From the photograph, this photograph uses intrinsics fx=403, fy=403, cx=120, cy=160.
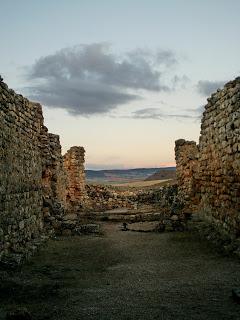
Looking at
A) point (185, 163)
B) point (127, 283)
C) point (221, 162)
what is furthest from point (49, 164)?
point (127, 283)

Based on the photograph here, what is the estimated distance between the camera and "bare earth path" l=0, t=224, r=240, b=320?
18.4 ft

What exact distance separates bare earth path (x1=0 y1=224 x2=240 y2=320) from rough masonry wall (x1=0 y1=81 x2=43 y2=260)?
790 millimetres

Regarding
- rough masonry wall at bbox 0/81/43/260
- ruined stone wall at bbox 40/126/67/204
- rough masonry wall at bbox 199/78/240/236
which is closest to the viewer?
rough masonry wall at bbox 0/81/43/260

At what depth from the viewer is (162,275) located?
7.85 meters

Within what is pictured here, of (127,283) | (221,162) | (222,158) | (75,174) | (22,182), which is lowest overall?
(127,283)

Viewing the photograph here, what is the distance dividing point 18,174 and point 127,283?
4850 millimetres

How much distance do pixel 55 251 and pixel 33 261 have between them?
1.47 meters

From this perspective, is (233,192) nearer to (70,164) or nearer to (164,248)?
(164,248)

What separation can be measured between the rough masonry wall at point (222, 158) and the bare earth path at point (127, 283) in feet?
3.86

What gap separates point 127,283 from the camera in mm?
7262

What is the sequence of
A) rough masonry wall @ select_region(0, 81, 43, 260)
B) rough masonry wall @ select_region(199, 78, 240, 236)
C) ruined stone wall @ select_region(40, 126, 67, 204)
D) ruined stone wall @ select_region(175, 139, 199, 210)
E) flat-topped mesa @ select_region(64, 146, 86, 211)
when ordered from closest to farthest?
rough masonry wall @ select_region(0, 81, 43, 260)
rough masonry wall @ select_region(199, 78, 240, 236)
ruined stone wall @ select_region(40, 126, 67, 204)
ruined stone wall @ select_region(175, 139, 199, 210)
flat-topped mesa @ select_region(64, 146, 86, 211)

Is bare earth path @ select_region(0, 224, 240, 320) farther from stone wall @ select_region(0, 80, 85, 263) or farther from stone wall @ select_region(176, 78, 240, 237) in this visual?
stone wall @ select_region(176, 78, 240, 237)

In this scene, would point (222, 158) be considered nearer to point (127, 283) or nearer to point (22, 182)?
point (127, 283)

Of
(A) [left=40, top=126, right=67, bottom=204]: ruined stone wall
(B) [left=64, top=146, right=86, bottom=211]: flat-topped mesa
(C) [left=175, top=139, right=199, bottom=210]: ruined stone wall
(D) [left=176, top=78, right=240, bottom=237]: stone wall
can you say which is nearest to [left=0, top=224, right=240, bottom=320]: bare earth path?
(D) [left=176, top=78, right=240, bottom=237]: stone wall
